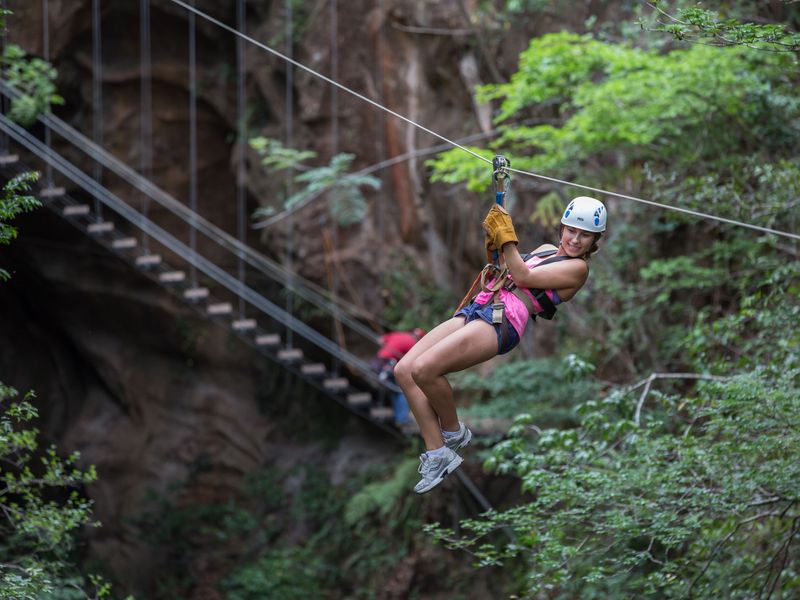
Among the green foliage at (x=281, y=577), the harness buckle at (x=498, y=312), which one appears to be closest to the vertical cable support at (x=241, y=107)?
the green foliage at (x=281, y=577)

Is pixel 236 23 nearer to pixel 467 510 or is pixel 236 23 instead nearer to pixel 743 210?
pixel 467 510

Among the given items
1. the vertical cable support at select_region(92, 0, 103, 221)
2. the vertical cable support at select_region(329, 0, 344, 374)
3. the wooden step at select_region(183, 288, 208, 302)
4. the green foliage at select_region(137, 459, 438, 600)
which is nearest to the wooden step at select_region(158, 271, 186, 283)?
the wooden step at select_region(183, 288, 208, 302)

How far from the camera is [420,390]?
15.4 feet

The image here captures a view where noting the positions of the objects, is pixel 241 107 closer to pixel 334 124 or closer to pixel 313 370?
pixel 334 124

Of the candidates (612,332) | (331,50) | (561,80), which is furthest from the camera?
(331,50)

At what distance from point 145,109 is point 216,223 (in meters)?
1.89

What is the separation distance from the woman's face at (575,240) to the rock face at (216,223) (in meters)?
7.84

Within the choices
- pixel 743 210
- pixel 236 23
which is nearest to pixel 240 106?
pixel 236 23

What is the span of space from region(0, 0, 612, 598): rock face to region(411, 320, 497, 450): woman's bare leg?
313 inches

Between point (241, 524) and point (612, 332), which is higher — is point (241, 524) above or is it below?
below

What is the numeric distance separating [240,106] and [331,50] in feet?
5.90

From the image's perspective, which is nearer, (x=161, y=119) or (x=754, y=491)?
(x=754, y=491)

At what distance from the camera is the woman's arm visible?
15.3ft

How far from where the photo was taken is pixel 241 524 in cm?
1336
